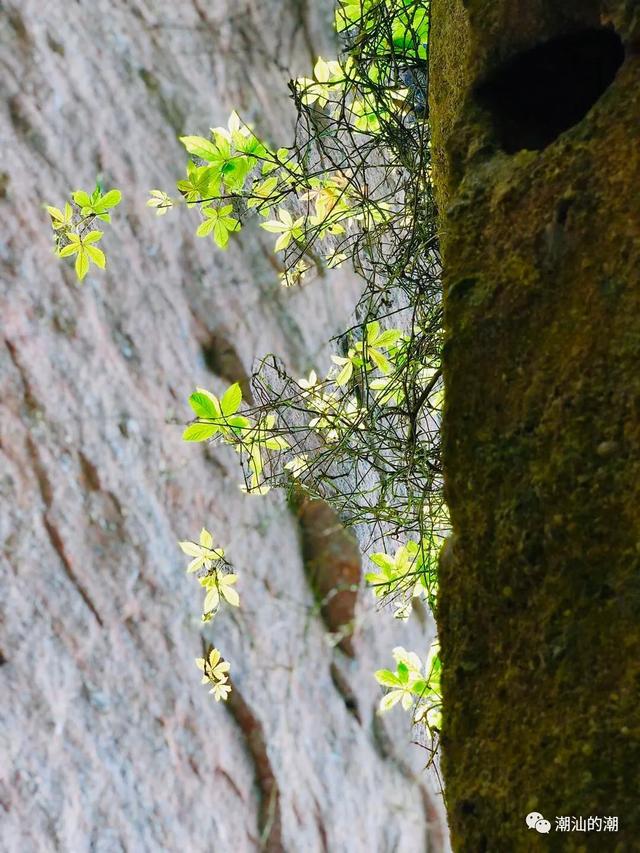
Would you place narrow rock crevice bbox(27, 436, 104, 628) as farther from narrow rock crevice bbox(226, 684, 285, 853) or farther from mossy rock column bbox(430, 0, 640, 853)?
mossy rock column bbox(430, 0, 640, 853)

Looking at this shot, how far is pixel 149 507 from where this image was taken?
1.98m

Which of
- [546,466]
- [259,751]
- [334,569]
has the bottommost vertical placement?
[546,466]

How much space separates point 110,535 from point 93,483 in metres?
0.14

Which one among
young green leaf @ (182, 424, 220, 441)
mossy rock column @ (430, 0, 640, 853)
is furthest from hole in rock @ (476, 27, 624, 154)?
young green leaf @ (182, 424, 220, 441)

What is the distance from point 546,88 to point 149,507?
5.09ft

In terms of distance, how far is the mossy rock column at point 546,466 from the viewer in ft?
1.42

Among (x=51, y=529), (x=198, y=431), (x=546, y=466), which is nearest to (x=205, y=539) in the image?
(x=198, y=431)

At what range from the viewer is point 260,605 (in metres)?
2.08

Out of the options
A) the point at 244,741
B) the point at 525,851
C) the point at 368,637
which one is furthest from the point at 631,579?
the point at 368,637

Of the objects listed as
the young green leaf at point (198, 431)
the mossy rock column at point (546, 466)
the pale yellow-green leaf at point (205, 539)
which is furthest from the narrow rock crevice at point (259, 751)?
the mossy rock column at point (546, 466)

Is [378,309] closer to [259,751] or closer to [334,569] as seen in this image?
[334,569]

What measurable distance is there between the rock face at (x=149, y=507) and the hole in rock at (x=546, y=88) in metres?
1.16

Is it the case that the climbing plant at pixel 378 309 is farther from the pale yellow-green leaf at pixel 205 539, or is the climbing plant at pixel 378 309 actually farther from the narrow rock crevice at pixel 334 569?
the narrow rock crevice at pixel 334 569

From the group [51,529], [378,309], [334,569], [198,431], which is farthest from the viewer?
[334,569]
